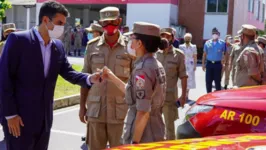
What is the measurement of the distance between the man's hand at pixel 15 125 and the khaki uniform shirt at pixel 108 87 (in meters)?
0.91

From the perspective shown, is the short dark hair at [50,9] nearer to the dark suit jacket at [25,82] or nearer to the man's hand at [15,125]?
the dark suit jacket at [25,82]

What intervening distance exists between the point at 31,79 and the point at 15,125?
40 cm

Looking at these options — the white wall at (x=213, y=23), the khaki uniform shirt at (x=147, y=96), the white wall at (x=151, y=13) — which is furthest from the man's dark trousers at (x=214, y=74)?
the white wall at (x=213, y=23)

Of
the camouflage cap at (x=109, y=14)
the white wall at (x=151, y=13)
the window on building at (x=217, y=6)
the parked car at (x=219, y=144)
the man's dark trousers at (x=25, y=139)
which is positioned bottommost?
the man's dark trousers at (x=25, y=139)

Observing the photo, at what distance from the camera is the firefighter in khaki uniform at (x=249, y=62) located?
20.4 ft

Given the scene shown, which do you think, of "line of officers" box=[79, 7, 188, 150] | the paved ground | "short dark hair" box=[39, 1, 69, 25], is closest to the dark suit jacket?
"short dark hair" box=[39, 1, 69, 25]

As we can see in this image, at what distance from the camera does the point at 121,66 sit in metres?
4.36

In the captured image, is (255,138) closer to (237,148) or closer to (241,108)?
(237,148)

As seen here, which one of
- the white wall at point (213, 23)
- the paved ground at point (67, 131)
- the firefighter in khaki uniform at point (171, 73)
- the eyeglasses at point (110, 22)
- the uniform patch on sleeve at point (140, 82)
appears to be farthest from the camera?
the white wall at point (213, 23)

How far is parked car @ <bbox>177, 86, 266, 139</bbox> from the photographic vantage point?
366 cm

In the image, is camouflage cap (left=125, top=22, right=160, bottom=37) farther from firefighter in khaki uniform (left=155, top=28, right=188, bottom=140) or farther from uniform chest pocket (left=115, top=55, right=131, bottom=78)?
firefighter in khaki uniform (left=155, top=28, right=188, bottom=140)

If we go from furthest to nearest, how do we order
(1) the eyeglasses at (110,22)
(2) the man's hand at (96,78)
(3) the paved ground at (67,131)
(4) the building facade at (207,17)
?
(4) the building facade at (207,17) < (3) the paved ground at (67,131) < (1) the eyeglasses at (110,22) < (2) the man's hand at (96,78)

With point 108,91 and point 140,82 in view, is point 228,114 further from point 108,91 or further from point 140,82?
point 108,91

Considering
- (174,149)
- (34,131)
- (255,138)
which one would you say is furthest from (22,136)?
(255,138)
